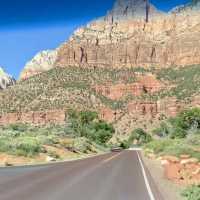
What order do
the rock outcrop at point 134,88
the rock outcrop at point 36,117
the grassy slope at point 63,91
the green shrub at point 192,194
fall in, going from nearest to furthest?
the green shrub at point 192,194 < the grassy slope at point 63,91 < the rock outcrop at point 36,117 < the rock outcrop at point 134,88

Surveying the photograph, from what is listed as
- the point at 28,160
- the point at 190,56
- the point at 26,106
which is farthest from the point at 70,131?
the point at 190,56

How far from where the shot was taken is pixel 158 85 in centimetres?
18212

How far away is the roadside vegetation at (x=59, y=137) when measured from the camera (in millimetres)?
45062

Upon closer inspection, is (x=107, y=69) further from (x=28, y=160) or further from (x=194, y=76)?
(x=28, y=160)

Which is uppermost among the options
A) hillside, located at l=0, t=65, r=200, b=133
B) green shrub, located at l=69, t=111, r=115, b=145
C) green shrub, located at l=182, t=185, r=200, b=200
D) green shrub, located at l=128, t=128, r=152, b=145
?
hillside, located at l=0, t=65, r=200, b=133

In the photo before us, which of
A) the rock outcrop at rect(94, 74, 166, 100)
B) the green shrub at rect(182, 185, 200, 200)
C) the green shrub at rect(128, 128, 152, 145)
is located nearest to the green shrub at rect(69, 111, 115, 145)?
the green shrub at rect(128, 128, 152, 145)

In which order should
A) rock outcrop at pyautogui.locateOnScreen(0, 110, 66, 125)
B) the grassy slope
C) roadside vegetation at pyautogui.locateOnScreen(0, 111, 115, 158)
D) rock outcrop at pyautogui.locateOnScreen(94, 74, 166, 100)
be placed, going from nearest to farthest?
roadside vegetation at pyautogui.locateOnScreen(0, 111, 115, 158) < the grassy slope < rock outcrop at pyautogui.locateOnScreen(0, 110, 66, 125) < rock outcrop at pyautogui.locateOnScreen(94, 74, 166, 100)

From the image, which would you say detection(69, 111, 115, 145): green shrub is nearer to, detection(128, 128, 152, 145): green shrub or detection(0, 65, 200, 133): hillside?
detection(128, 128, 152, 145): green shrub

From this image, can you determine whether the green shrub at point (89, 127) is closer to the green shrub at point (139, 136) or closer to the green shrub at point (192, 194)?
the green shrub at point (139, 136)

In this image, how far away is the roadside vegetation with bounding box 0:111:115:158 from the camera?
45.1 m

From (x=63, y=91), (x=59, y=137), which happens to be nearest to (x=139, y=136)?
(x=63, y=91)

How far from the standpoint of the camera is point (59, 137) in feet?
251

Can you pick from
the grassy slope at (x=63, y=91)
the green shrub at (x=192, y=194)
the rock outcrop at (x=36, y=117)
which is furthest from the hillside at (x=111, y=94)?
the green shrub at (x=192, y=194)

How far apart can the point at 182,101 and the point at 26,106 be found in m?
46.9
